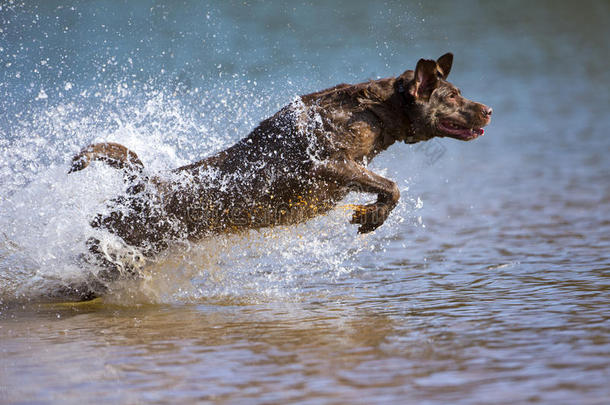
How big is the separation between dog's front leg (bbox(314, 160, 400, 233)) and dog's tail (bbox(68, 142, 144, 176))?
4.27ft

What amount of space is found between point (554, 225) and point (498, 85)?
1125 centimetres

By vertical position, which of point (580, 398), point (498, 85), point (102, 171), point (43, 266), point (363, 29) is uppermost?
point (363, 29)

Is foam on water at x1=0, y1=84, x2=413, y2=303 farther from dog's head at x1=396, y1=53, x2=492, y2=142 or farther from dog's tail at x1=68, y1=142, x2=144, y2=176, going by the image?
dog's head at x1=396, y1=53, x2=492, y2=142

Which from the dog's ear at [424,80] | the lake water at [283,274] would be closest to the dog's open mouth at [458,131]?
the dog's ear at [424,80]

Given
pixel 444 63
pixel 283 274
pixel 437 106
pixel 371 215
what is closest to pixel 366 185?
pixel 371 215

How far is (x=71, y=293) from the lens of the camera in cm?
549

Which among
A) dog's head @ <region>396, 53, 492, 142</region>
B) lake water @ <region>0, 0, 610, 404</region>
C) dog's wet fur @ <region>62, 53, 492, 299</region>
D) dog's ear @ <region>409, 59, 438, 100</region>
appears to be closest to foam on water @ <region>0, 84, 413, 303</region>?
lake water @ <region>0, 0, 610, 404</region>

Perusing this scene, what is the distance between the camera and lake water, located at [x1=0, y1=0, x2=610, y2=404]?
11.0 feet

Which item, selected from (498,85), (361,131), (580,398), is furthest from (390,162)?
(498,85)

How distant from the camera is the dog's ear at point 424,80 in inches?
200

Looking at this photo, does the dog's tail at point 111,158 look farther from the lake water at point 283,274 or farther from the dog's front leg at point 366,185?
the dog's front leg at point 366,185

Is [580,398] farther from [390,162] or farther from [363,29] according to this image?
[363,29]

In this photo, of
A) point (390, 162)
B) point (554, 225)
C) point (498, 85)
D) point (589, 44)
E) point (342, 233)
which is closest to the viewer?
point (342, 233)

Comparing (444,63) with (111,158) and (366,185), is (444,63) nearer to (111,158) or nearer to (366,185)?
(366,185)
